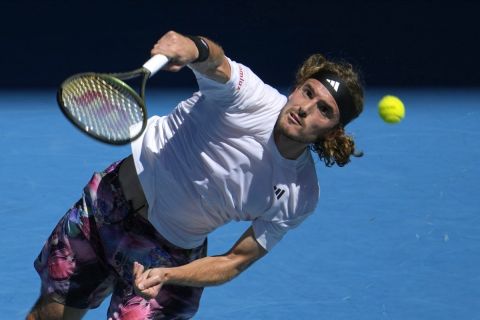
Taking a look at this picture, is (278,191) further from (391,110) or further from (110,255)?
(391,110)

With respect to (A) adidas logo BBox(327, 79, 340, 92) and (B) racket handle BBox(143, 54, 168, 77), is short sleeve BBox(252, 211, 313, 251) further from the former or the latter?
(B) racket handle BBox(143, 54, 168, 77)

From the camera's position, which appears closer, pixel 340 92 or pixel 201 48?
pixel 201 48

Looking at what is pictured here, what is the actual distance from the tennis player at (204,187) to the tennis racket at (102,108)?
0.21m

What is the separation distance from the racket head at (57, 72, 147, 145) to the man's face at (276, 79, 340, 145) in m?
0.41

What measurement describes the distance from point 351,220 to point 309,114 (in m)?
1.76

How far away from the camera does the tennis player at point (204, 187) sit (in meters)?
2.83

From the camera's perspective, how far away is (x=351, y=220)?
4535 millimetres

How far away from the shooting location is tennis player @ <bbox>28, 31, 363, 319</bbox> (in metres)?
2.83

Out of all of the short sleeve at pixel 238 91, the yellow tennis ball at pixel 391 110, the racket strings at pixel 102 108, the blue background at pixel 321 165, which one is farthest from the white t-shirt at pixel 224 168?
the yellow tennis ball at pixel 391 110

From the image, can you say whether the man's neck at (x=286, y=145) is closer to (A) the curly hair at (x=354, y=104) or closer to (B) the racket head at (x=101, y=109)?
(A) the curly hair at (x=354, y=104)

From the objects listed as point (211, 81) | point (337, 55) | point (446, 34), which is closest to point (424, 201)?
point (337, 55)

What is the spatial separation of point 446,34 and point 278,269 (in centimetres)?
247

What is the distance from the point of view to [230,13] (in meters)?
6.18

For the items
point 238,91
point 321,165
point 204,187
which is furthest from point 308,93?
point 321,165
